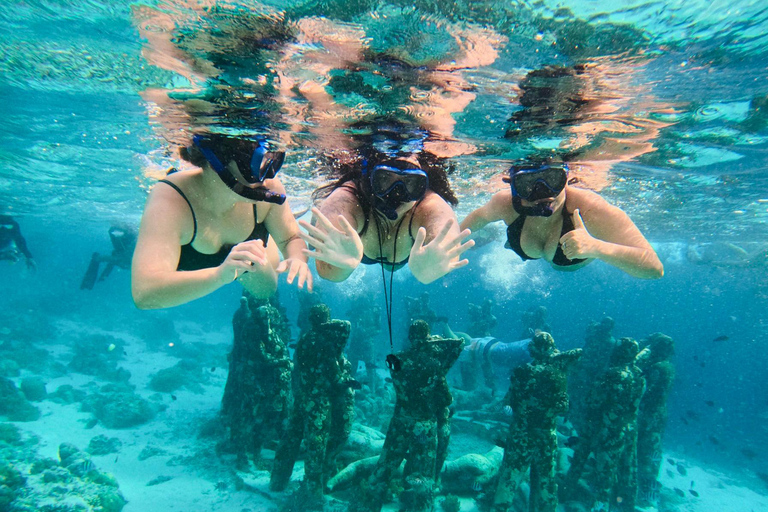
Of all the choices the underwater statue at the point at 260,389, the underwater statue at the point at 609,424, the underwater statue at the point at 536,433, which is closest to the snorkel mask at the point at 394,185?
the underwater statue at the point at 536,433

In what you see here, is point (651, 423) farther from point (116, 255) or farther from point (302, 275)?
point (116, 255)

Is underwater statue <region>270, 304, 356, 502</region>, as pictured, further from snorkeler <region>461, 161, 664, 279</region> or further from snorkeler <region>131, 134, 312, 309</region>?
snorkeler <region>461, 161, 664, 279</region>

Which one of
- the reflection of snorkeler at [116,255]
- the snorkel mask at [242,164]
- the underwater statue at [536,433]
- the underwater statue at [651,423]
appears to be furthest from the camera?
the reflection of snorkeler at [116,255]

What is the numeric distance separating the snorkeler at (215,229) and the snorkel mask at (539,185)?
3104mm

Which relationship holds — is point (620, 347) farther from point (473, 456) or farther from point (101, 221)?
point (101, 221)

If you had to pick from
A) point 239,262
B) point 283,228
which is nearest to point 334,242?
point 239,262

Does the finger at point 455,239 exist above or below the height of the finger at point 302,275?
above

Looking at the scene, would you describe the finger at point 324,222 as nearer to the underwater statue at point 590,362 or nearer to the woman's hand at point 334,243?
the woman's hand at point 334,243

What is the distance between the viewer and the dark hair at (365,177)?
459cm

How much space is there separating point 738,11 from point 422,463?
27.7 ft

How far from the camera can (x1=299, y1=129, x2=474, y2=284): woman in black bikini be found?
302 cm

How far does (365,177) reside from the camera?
15.2ft

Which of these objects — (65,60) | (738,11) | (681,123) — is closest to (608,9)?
(738,11)

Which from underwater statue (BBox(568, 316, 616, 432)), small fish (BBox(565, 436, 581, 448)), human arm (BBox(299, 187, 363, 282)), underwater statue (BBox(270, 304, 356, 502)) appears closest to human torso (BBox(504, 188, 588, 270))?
human arm (BBox(299, 187, 363, 282))
